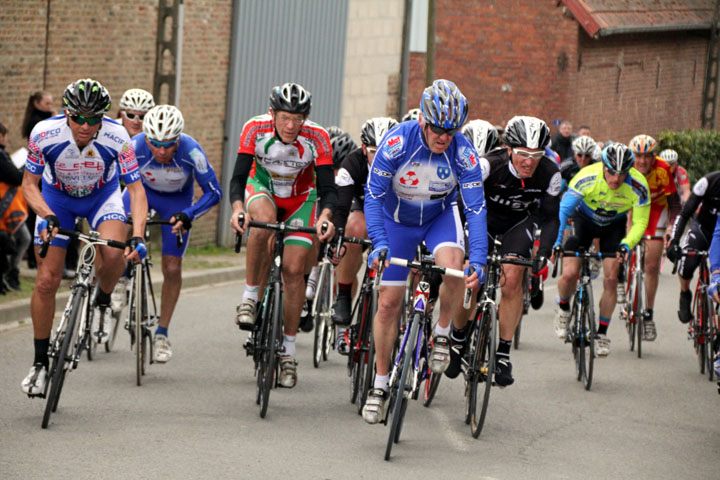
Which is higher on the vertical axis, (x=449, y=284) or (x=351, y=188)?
(x=351, y=188)

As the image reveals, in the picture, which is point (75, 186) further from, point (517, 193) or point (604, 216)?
point (604, 216)

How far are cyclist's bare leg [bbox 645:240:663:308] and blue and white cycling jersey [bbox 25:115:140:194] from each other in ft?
21.0

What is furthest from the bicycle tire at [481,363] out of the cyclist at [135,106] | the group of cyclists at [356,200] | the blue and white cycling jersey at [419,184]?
the cyclist at [135,106]

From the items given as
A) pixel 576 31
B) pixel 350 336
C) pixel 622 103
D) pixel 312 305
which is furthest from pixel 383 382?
pixel 622 103

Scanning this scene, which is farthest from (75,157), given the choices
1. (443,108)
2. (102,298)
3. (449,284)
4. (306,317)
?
(306,317)

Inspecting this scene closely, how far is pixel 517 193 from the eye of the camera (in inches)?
372

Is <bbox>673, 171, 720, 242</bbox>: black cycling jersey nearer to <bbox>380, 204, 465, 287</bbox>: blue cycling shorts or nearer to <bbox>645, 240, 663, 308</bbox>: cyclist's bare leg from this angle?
<bbox>645, 240, 663, 308</bbox>: cyclist's bare leg

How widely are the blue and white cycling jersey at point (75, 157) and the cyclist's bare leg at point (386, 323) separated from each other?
6.54ft

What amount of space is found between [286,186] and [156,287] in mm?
5395

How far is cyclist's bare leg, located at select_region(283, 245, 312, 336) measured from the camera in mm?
8953

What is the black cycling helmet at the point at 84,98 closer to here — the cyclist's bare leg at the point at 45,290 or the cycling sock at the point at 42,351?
the cyclist's bare leg at the point at 45,290

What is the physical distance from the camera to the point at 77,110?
8.20m

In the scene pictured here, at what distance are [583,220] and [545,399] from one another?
84.0 inches

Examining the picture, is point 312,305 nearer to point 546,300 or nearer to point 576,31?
point 546,300
